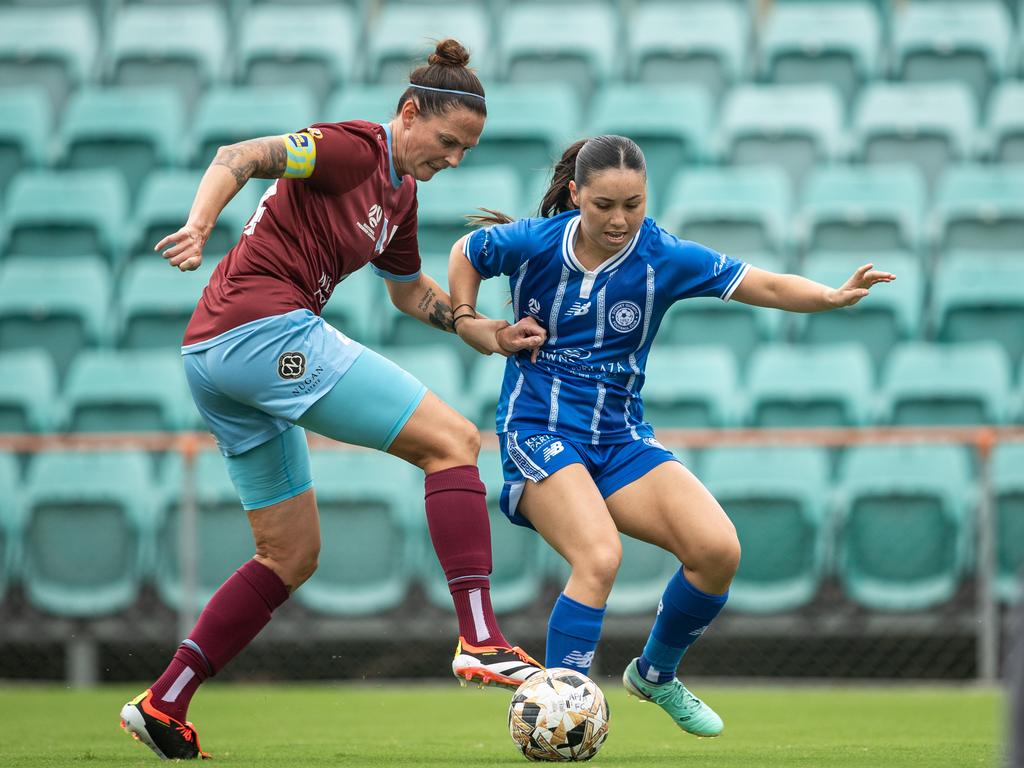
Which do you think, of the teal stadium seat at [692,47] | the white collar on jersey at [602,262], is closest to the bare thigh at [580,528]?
the white collar on jersey at [602,262]

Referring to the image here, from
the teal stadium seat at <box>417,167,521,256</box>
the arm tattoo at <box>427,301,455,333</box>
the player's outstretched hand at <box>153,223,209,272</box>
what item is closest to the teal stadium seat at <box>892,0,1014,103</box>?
the teal stadium seat at <box>417,167,521,256</box>

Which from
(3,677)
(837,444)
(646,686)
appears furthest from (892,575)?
(3,677)

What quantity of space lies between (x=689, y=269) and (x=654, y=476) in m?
0.73

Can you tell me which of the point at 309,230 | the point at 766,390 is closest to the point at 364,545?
the point at 766,390

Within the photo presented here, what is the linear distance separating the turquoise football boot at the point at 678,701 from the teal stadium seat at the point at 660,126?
5982 millimetres

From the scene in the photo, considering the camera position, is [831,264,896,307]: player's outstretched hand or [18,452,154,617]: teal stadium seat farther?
[18,452,154,617]: teal stadium seat

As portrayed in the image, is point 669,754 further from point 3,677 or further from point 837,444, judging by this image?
point 3,677

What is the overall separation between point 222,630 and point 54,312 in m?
5.60

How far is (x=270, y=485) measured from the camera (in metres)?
4.70

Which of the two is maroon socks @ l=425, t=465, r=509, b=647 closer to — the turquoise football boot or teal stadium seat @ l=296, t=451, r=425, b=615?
→ the turquoise football boot

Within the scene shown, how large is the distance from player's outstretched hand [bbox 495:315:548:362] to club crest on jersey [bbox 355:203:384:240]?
1.81 feet

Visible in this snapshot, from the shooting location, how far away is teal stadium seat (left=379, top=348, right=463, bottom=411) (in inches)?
341

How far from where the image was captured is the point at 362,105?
1106cm

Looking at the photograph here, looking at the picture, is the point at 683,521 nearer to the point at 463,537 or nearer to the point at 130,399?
the point at 463,537
